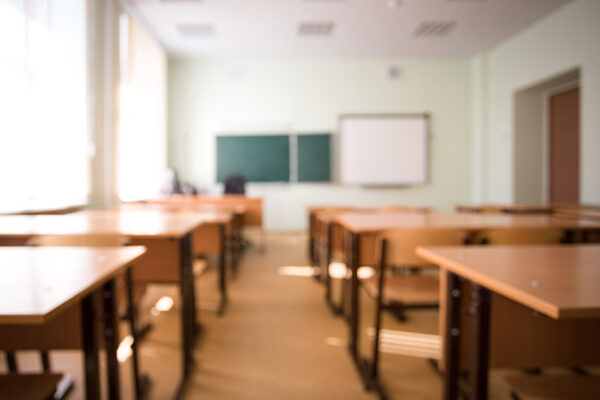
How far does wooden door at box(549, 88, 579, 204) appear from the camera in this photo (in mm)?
5516

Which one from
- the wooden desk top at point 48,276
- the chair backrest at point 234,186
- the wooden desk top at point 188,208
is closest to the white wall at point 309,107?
the chair backrest at point 234,186

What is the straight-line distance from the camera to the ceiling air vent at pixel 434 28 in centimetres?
556

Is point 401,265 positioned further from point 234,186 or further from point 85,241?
point 234,186

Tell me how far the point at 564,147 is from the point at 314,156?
4.02m

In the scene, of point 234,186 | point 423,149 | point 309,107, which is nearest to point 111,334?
point 234,186

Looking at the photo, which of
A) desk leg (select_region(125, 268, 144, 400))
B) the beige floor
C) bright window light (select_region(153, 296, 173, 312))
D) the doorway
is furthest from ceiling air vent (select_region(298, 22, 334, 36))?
desk leg (select_region(125, 268, 144, 400))

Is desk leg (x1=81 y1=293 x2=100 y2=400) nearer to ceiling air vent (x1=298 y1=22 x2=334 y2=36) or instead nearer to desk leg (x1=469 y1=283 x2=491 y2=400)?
desk leg (x1=469 y1=283 x2=491 y2=400)

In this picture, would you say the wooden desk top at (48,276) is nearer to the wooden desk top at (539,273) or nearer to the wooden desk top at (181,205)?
the wooden desk top at (539,273)

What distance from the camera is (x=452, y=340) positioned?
1116 millimetres

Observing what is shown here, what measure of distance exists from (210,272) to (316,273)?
119 cm

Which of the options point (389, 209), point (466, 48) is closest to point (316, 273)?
point (389, 209)

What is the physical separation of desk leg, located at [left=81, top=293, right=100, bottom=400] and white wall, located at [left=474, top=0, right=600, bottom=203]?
5566 millimetres

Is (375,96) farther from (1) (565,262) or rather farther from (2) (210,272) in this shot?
(1) (565,262)

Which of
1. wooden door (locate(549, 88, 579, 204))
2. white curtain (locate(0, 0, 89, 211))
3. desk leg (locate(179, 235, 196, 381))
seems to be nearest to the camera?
desk leg (locate(179, 235, 196, 381))
